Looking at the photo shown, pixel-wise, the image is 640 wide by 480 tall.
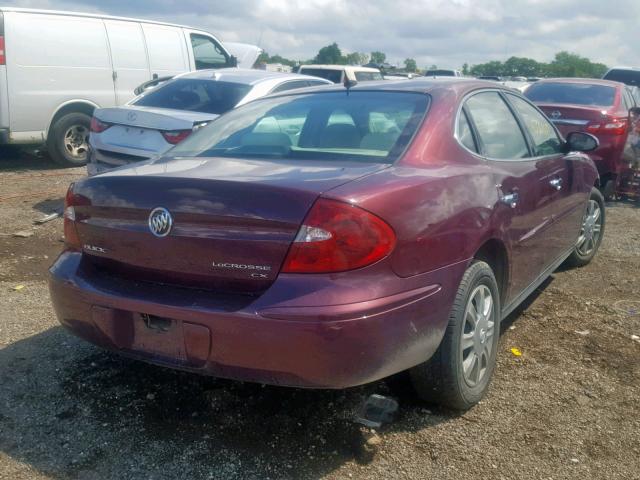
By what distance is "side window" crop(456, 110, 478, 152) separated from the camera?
356 centimetres

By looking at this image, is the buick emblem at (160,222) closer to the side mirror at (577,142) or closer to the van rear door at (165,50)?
the side mirror at (577,142)

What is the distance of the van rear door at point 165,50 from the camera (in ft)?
37.5

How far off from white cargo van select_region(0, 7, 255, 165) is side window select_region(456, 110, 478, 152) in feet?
26.1

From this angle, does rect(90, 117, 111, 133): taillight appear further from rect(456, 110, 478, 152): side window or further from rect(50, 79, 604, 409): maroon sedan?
rect(456, 110, 478, 152): side window

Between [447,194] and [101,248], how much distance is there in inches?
60.7

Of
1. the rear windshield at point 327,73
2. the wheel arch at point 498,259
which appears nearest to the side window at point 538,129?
the wheel arch at point 498,259

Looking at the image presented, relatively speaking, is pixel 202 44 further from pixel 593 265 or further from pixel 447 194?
pixel 447 194

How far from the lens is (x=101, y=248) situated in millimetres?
3109

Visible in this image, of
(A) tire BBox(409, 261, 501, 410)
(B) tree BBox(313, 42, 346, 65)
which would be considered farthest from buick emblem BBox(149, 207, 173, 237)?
(B) tree BBox(313, 42, 346, 65)

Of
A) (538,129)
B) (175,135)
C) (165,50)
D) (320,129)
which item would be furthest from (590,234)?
(165,50)

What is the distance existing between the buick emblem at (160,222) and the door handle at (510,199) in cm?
170

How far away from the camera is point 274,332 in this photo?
2623 millimetres

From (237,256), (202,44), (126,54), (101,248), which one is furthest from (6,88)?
(237,256)

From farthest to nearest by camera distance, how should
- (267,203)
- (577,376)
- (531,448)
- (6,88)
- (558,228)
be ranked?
(6,88)
(558,228)
(577,376)
(531,448)
(267,203)
